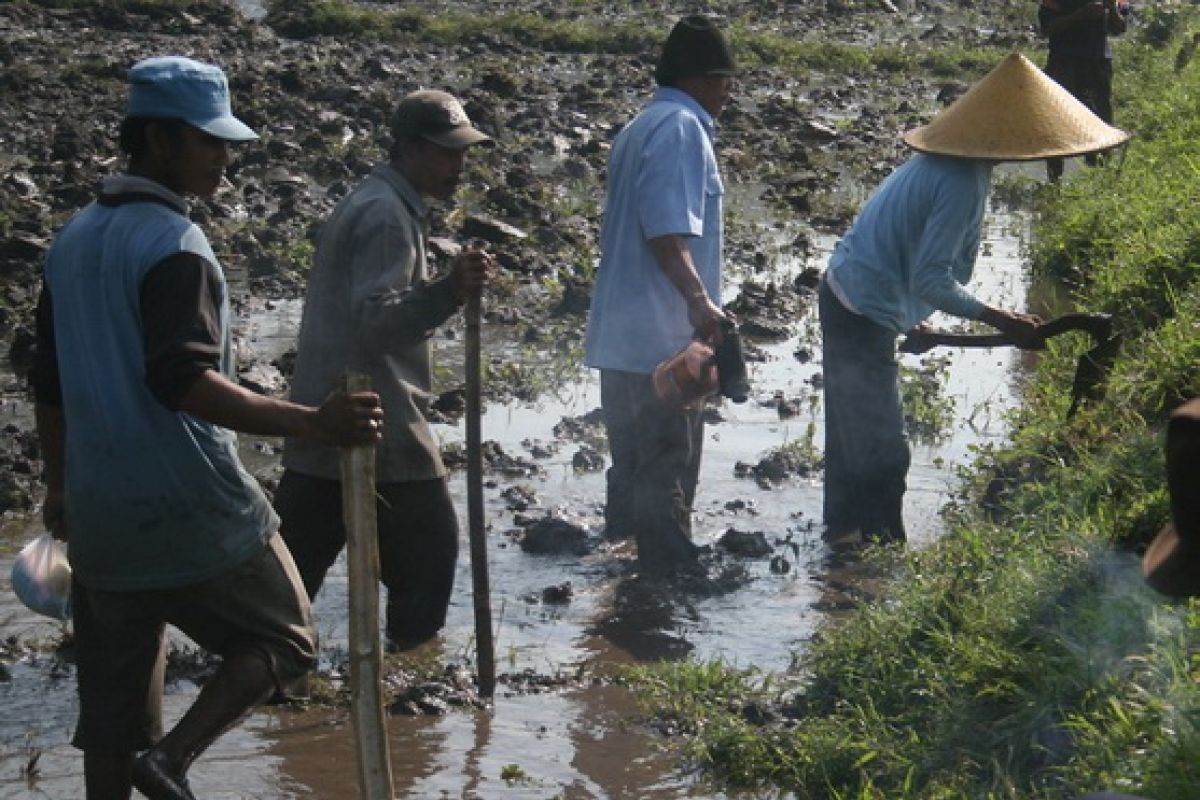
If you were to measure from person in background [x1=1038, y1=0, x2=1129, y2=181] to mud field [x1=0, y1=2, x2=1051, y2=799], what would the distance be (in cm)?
106

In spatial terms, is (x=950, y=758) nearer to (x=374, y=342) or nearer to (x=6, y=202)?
(x=374, y=342)

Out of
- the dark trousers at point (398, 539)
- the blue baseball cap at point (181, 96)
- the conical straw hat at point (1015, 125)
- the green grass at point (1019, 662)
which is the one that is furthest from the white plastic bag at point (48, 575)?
the conical straw hat at point (1015, 125)

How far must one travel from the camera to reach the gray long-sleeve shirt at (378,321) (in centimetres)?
555

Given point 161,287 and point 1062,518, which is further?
point 1062,518

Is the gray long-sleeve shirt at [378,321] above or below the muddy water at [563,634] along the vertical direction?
above

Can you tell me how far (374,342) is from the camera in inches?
220

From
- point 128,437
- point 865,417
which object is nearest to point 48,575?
point 128,437

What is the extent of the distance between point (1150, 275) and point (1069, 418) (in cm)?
142

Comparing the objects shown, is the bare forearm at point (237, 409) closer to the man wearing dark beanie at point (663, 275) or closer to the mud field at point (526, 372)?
the mud field at point (526, 372)

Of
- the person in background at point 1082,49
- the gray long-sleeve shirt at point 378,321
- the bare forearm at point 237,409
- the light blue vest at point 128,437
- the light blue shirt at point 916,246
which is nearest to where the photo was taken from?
the bare forearm at point 237,409

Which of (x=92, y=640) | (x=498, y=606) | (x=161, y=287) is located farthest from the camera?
(x=498, y=606)

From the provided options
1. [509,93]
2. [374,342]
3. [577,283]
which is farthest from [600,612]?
[509,93]

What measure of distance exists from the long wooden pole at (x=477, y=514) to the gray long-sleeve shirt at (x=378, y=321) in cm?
16

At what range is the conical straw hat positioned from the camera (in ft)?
22.0
